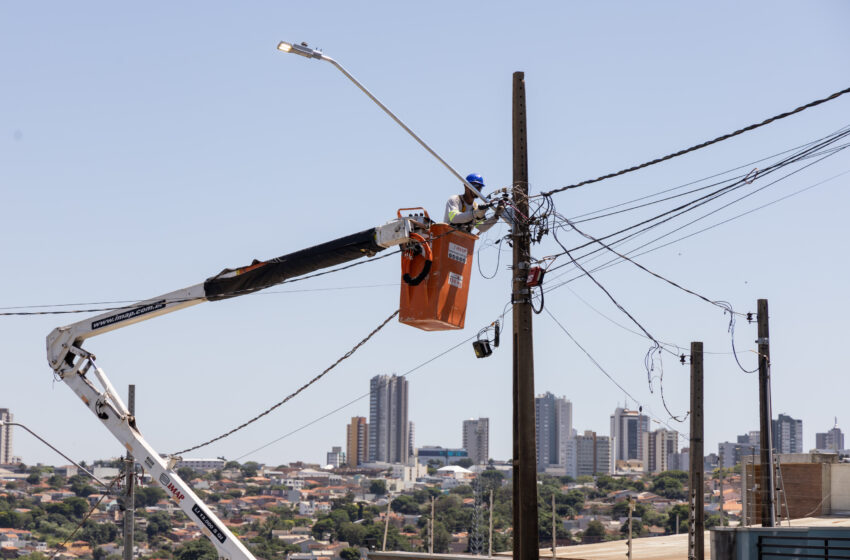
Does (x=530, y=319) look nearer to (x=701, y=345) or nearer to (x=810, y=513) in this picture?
(x=701, y=345)

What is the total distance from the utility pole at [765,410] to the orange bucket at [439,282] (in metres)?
14.6

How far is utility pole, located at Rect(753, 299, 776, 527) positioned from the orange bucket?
14610mm

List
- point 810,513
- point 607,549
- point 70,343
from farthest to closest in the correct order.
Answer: point 810,513 < point 607,549 < point 70,343

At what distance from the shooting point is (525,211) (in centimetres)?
1686

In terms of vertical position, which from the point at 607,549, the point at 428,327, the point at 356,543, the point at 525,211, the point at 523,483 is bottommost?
the point at 356,543

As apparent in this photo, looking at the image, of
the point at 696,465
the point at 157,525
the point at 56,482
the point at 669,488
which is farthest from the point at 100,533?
the point at 696,465

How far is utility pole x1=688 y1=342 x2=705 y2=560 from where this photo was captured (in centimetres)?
2497

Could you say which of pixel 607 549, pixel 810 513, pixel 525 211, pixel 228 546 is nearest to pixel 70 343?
pixel 228 546

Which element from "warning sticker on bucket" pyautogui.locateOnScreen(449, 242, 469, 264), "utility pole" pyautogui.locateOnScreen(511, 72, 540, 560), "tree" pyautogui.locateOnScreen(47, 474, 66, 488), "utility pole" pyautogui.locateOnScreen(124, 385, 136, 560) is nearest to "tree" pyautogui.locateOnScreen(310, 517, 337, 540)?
"tree" pyautogui.locateOnScreen(47, 474, 66, 488)

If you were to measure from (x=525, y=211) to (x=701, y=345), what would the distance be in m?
10.5

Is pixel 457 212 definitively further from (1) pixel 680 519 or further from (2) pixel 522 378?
(1) pixel 680 519

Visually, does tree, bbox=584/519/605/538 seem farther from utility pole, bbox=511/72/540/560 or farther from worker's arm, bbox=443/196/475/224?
utility pole, bbox=511/72/540/560

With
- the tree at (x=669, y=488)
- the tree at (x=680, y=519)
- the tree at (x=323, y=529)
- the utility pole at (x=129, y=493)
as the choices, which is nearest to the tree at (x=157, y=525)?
the tree at (x=323, y=529)

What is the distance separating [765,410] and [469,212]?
15665 millimetres
